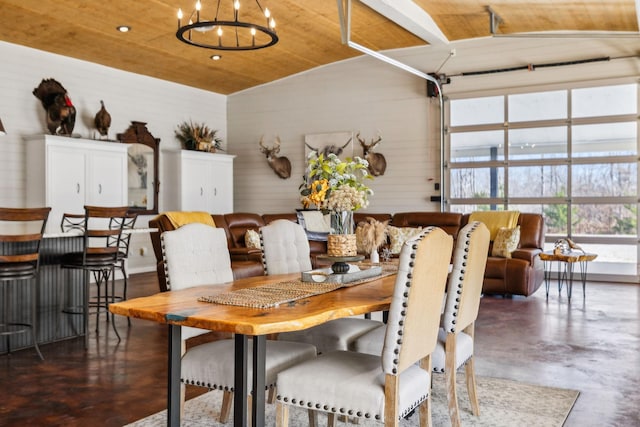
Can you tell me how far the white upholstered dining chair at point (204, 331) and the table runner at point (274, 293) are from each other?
0.25 metres

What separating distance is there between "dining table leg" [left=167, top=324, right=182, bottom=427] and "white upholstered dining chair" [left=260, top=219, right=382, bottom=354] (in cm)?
77

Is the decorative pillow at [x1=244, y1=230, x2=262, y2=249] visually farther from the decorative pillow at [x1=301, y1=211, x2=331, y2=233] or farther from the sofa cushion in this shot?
the sofa cushion

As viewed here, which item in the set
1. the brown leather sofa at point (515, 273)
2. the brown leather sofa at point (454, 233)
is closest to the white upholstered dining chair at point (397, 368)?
the brown leather sofa at point (454, 233)

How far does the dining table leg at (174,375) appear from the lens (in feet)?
8.14

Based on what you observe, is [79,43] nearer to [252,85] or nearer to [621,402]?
[252,85]

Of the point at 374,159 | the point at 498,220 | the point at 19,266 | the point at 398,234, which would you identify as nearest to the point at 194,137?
the point at 374,159

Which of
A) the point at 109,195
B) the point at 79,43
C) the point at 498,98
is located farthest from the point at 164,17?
the point at 498,98

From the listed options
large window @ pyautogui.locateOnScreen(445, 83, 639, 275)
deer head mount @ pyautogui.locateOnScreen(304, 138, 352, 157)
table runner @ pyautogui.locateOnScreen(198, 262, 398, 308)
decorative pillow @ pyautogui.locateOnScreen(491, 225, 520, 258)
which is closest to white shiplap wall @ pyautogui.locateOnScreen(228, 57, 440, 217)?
deer head mount @ pyautogui.locateOnScreen(304, 138, 352, 157)

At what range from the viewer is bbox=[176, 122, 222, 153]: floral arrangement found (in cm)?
1006

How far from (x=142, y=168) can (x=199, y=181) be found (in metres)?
1.01

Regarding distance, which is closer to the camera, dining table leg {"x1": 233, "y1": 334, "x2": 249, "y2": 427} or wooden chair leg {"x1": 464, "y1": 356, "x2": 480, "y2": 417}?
dining table leg {"x1": 233, "y1": 334, "x2": 249, "y2": 427}

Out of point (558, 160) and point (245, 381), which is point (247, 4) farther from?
point (245, 381)

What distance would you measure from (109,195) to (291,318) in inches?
276

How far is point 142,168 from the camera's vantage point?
368 inches
